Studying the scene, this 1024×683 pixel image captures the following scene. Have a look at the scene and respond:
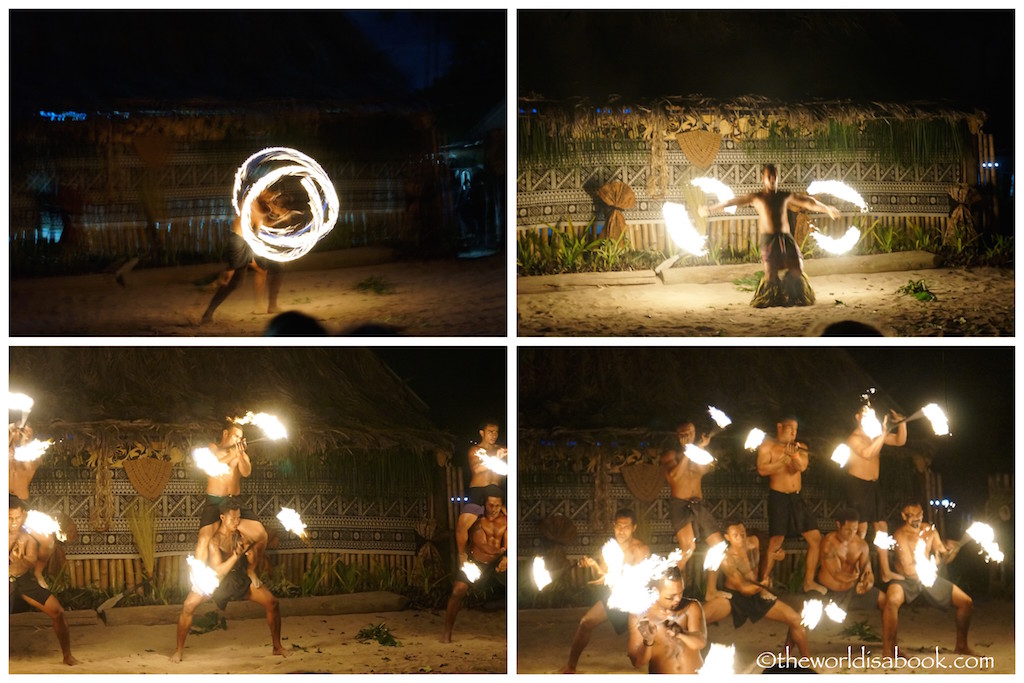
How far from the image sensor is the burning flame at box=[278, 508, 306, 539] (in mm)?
3477

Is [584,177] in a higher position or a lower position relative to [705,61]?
lower

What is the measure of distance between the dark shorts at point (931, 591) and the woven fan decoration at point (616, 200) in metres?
1.30

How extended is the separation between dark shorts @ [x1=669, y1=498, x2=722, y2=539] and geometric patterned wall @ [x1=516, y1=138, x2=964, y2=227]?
0.83m

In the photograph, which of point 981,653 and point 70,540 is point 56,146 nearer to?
point 70,540

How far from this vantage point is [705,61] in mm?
3477

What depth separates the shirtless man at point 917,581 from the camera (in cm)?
347

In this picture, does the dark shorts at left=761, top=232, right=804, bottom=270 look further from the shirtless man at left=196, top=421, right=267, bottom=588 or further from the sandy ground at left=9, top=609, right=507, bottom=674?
the shirtless man at left=196, top=421, right=267, bottom=588

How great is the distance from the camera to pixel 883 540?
11.4ft

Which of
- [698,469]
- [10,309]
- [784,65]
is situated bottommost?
[698,469]

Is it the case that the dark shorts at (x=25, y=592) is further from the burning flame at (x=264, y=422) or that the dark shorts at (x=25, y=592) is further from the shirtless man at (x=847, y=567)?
the shirtless man at (x=847, y=567)

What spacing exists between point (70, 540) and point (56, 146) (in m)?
1.14

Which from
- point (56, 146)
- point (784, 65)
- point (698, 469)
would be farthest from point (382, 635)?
point (784, 65)

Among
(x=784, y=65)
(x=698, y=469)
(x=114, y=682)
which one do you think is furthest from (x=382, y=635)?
(x=784, y=65)

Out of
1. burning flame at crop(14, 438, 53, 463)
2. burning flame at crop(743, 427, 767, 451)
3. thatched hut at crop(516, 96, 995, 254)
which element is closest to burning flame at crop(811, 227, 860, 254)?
thatched hut at crop(516, 96, 995, 254)
